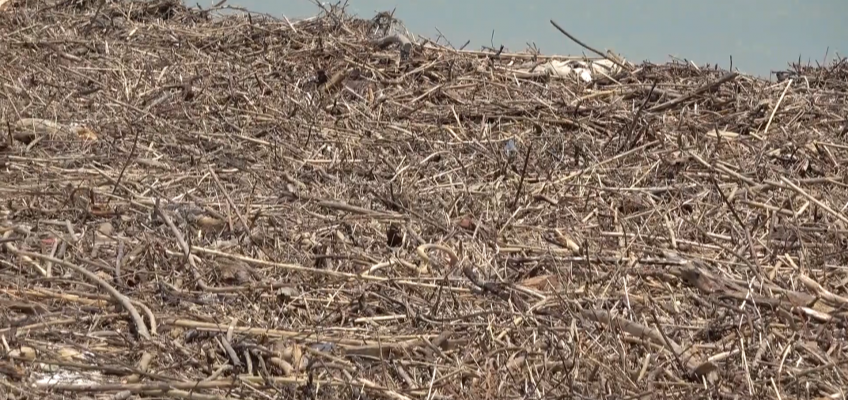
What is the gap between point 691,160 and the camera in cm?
536

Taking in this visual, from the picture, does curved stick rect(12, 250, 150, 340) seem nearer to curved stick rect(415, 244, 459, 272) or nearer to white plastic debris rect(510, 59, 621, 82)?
curved stick rect(415, 244, 459, 272)

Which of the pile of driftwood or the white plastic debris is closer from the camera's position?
the pile of driftwood

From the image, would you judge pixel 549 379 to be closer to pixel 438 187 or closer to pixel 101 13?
pixel 438 187

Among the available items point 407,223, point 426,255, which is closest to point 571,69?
point 407,223

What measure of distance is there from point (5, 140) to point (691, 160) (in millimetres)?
3697

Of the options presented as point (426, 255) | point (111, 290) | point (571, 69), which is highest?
point (571, 69)

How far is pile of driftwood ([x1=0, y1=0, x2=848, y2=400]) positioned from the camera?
3111 mm

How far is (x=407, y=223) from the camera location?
4344 mm

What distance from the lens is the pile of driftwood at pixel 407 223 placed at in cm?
311

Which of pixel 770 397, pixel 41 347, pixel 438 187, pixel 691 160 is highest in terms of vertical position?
pixel 691 160

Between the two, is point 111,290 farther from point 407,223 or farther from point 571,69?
point 571,69

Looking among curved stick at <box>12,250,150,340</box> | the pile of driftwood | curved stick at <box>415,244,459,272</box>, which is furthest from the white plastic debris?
curved stick at <box>12,250,150,340</box>

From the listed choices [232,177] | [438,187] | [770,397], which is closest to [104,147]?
[232,177]

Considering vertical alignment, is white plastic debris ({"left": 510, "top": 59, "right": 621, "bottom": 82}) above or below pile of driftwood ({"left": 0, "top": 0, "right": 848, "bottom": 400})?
above
